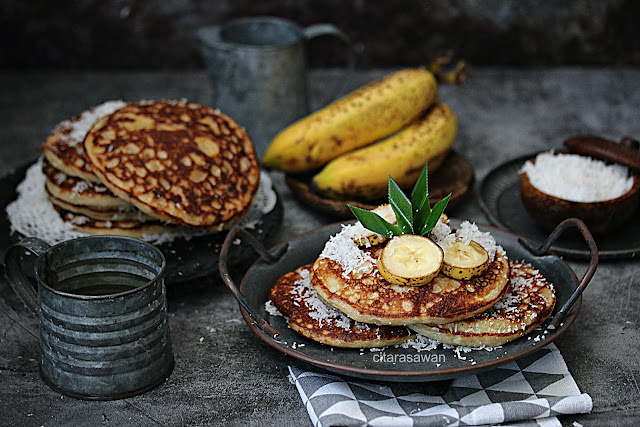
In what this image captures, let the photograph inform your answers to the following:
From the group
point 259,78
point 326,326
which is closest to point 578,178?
point 326,326

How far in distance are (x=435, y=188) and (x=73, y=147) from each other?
916 millimetres

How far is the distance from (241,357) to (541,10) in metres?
2.07

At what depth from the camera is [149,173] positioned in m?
1.56

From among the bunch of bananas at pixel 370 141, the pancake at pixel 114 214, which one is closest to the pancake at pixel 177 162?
the pancake at pixel 114 214

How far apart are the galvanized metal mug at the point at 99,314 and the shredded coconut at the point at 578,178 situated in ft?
3.14

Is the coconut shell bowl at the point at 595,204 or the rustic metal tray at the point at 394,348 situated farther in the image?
the coconut shell bowl at the point at 595,204

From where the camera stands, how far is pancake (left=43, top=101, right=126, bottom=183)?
1.62m

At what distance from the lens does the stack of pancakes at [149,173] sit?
1.54 meters

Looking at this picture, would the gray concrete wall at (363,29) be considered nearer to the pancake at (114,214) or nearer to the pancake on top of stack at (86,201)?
the pancake on top of stack at (86,201)

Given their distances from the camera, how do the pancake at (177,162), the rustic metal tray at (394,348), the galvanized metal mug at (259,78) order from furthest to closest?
the galvanized metal mug at (259,78) < the pancake at (177,162) < the rustic metal tray at (394,348)

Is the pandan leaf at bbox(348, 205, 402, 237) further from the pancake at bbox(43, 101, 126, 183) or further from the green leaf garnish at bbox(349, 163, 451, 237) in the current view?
the pancake at bbox(43, 101, 126, 183)

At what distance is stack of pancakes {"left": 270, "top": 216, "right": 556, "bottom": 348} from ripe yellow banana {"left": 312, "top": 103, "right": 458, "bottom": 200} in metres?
0.49

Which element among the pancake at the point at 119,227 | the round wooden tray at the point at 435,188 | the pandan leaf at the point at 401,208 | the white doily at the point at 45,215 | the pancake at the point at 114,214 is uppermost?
the pandan leaf at the point at 401,208

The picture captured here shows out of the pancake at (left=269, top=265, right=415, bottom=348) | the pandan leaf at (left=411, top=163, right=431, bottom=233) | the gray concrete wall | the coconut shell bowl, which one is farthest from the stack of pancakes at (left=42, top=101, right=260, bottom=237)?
the gray concrete wall
